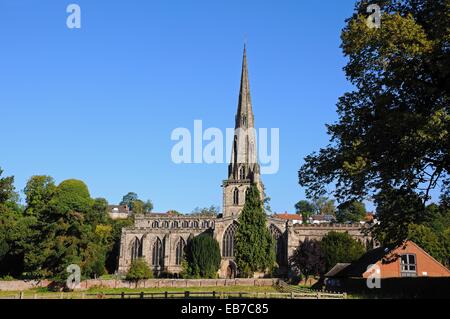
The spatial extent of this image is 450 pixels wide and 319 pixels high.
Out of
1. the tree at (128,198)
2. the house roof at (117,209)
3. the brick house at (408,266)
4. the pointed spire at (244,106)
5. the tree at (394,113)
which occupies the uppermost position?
the pointed spire at (244,106)

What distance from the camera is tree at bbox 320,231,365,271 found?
212 feet

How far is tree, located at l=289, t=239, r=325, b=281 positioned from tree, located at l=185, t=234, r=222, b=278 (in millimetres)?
11594

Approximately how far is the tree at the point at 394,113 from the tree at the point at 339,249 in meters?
44.3

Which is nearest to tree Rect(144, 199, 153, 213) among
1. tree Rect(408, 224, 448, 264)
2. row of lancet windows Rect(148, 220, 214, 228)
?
row of lancet windows Rect(148, 220, 214, 228)

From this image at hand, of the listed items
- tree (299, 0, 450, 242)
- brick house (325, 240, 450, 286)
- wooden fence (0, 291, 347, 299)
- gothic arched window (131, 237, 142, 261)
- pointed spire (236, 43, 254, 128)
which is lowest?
wooden fence (0, 291, 347, 299)

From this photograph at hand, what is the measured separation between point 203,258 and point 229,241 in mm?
9000

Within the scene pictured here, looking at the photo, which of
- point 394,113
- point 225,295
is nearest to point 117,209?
point 225,295

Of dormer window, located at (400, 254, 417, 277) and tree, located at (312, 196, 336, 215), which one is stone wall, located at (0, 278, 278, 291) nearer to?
dormer window, located at (400, 254, 417, 277)

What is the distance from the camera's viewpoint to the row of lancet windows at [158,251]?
3334 inches

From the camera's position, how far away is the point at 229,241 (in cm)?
7975

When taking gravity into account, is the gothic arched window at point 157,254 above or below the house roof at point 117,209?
below

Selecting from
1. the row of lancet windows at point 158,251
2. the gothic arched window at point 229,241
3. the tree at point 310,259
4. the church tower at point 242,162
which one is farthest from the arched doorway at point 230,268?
the tree at point 310,259

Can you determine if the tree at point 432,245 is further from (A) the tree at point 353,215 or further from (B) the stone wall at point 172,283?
(A) the tree at point 353,215

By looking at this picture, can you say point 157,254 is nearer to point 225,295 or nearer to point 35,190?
point 35,190
